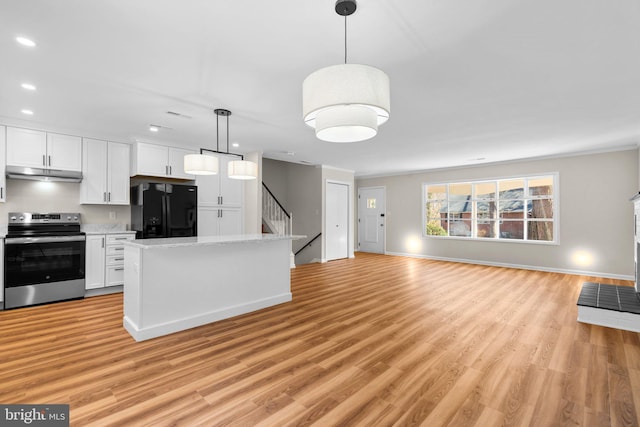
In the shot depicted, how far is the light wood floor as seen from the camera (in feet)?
6.16

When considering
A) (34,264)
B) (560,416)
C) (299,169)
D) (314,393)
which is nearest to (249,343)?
(314,393)

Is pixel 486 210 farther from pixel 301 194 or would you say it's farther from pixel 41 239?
pixel 41 239

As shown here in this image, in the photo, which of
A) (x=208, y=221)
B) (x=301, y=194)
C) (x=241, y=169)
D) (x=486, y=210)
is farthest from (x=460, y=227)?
(x=241, y=169)

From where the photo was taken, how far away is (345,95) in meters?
1.60

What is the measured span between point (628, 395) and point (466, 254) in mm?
5894

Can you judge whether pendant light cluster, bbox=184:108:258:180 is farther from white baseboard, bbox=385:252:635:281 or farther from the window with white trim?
white baseboard, bbox=385:252:635:281

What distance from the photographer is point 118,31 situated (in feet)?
7.05

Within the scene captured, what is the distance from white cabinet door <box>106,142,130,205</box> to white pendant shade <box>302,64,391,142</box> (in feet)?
14.8

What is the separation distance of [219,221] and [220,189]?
60 centimetres

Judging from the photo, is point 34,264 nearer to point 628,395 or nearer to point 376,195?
point 628,395

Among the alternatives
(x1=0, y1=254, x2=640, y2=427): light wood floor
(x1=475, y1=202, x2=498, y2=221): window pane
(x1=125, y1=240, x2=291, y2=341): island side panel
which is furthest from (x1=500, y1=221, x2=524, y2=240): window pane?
(x1=125, y1=240, x2=291, y2=341): island side panel

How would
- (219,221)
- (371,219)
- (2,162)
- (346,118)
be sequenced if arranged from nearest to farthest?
(346,118) < (2,162) < (219,221) < (371,219)

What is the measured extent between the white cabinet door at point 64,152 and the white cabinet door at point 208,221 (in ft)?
6.25

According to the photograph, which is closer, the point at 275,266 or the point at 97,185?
the point at 275,266
